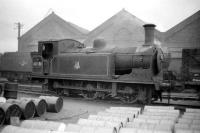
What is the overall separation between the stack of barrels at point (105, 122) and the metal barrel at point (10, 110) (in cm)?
253

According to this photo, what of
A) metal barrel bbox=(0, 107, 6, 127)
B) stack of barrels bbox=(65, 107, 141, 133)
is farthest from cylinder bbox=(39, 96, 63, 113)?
stack of barrels bbox=(65, 107, 141, 133)

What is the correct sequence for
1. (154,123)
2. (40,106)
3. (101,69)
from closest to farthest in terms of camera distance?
(154,123) → (40,106) → (101,69)

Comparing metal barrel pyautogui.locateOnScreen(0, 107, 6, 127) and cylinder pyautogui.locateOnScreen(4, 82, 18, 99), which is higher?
cylinder pyautogui.locateOnScreen(4, 82, 18, 99)

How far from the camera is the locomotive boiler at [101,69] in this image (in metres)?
10.3

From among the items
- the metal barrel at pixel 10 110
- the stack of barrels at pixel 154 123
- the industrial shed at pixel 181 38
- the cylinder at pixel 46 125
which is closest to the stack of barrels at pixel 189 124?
the stack of barrels at pixel 154 123

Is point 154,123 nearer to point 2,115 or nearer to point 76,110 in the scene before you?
point 2,115

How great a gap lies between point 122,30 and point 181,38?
21.0 ft

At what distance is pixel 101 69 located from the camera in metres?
11.0

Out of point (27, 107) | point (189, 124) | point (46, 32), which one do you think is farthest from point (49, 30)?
point (189, 124)

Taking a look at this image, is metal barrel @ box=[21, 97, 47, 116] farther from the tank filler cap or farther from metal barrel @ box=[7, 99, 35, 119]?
the tank filler cap

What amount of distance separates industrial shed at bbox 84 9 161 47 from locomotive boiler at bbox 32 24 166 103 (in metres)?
12.6

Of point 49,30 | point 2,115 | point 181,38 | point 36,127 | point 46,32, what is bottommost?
point 2,115

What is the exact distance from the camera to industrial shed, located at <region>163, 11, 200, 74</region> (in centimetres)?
1967

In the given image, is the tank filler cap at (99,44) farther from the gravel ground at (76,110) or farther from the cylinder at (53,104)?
the cylinder at (53,104)
